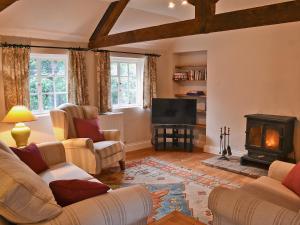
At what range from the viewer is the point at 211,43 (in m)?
5.30

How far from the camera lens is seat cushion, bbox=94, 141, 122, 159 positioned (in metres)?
3.89

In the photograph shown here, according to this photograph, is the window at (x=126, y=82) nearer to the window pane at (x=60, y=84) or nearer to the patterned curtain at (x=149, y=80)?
the patterned curtain at (x=149, y=80)

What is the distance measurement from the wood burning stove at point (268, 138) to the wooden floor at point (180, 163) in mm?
545

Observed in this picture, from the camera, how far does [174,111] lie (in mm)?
5637

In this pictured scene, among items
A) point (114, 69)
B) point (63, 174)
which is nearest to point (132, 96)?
point (114, 69)

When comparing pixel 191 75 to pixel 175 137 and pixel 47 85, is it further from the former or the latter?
pixel 47 85

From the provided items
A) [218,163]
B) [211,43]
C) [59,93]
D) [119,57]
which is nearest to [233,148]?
[218,163]

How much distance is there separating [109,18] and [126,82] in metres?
1.56

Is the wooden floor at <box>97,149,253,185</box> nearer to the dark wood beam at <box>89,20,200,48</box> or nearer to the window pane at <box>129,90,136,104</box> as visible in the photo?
the window pane at <box>129,90,136,104</box>

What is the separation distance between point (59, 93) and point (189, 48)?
2869 mm

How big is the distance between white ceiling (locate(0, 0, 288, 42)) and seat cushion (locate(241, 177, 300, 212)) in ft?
9.10

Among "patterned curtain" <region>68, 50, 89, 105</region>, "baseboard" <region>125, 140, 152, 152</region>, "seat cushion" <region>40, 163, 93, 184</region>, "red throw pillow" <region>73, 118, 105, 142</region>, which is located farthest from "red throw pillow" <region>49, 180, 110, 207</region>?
"baseboard" <region>125, 140, 152, 152</region>

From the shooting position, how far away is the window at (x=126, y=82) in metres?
5.54

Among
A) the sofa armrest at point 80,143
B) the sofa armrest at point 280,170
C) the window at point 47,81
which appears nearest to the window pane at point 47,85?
the window at point 47,81
